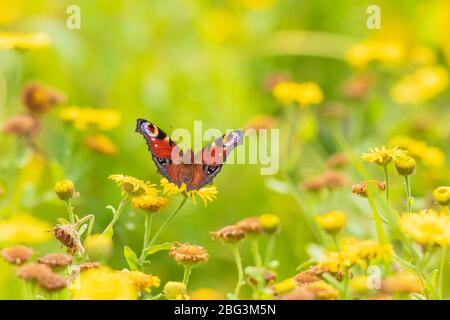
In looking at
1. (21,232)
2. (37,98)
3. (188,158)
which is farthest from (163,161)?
(37,98)

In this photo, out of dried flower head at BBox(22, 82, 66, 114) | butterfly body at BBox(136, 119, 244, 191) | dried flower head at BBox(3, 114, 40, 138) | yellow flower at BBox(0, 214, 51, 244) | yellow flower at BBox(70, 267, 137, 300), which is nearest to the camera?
yellow flower at BBox(70, 267, 137, 300)

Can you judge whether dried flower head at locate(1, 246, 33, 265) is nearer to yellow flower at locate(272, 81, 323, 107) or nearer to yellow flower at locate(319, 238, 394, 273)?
yellow flower at locate(319, 238, 394, 273)

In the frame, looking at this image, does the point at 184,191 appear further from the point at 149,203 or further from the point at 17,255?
the point at 17,255

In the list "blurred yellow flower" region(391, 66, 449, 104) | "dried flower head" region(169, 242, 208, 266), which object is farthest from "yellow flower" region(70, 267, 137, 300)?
"blurred yellow flower" region(391, 66, 449, 104)

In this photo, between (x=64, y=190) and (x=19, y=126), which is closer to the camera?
(x=64, y=190)

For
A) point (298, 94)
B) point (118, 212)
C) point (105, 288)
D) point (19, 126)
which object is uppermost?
point (298, 94)
